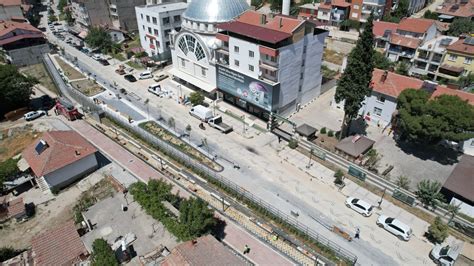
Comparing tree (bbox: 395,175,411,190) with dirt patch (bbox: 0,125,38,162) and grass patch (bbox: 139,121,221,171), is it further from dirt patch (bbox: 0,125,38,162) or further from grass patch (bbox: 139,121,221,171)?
dirt patch (bbox: 0,125,38,162)

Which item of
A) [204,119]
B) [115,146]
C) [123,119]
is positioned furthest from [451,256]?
[123,119]

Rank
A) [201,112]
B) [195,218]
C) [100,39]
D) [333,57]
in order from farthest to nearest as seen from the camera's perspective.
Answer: [100,39] → [333,57] → [201,112] → [195,218]

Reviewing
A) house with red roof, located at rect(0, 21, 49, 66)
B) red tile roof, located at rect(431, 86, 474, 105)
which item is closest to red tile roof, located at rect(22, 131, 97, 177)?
red tile roof, located at rect(431, 86, 474, 105)

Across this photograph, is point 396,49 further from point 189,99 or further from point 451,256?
point 451,256

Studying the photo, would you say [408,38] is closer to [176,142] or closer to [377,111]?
[377,111]

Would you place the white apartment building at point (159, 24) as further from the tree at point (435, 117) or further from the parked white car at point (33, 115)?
the tree at point (435, 117)

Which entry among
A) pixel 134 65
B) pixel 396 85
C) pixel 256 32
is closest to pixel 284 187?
pixel 256 32
